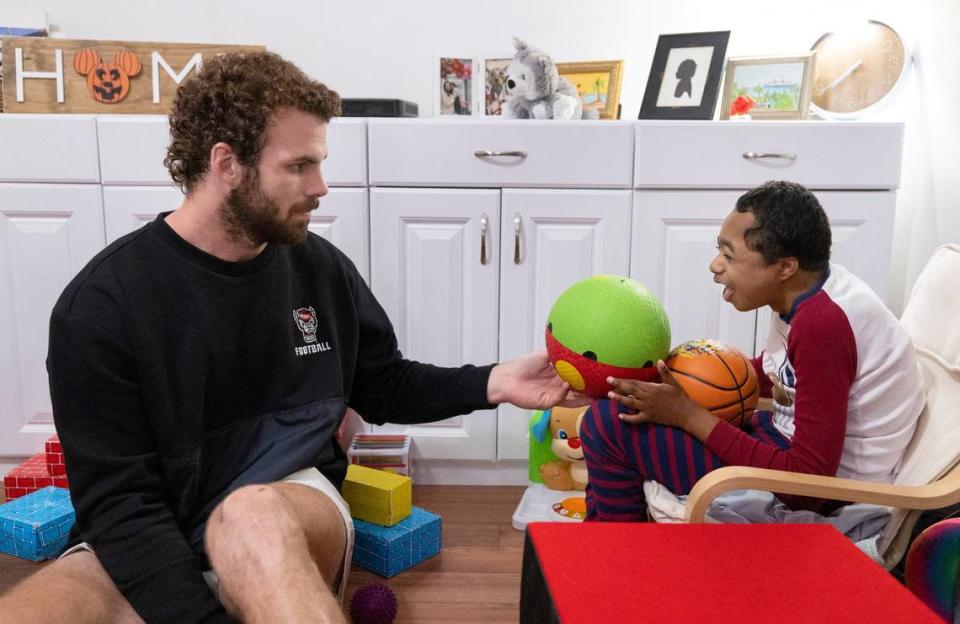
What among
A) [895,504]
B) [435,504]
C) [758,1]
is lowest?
[435,504]

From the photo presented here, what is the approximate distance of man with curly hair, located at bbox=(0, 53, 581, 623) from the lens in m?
1.16

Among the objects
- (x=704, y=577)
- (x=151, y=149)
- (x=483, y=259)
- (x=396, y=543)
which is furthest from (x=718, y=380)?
(x=151, y=149)

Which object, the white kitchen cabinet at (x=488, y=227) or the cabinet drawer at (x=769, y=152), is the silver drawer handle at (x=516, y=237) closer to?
the white kitchen cabinet at (x=488, y=227)

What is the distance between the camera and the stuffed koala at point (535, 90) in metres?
2.41

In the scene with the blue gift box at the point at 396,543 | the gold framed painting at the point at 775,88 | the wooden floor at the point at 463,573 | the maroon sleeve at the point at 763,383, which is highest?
the gold framed painting at the point at 775,88

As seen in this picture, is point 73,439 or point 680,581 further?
point 73,439

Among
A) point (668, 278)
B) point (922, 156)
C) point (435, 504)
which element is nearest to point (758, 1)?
point (922, 156)

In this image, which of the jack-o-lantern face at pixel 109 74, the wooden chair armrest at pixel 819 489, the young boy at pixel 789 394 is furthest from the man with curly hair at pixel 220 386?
the jack-o-lantern face at pixel 109 74

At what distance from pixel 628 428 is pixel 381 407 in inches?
21.5

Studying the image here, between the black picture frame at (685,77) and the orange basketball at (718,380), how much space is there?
1078 mm

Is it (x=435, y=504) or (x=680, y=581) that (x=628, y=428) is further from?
(x=435, y=504)

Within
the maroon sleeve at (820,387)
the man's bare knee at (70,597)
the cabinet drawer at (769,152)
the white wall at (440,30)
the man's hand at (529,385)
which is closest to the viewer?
the man's bare knee at (70,597)

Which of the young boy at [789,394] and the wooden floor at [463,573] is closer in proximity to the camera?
the young boy at [789,394]

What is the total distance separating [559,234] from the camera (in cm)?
242
